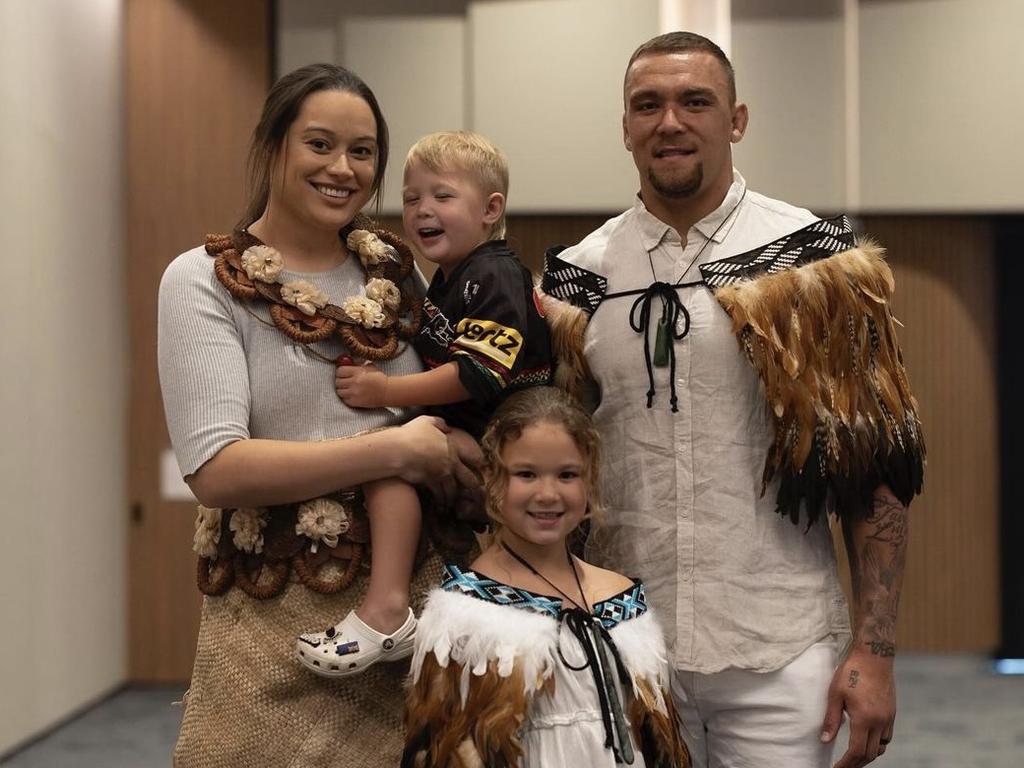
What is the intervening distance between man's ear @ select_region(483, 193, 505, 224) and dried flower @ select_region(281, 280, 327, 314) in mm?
438

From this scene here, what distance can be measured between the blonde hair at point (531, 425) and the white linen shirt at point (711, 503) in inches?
5.1

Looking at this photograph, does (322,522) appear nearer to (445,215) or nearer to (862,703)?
(445,215)

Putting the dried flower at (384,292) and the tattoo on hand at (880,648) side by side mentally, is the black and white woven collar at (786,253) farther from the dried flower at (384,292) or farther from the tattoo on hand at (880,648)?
the tattoo on hand at (880,648)

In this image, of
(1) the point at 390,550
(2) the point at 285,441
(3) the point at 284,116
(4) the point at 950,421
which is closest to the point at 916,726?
(4) the point at 950,421

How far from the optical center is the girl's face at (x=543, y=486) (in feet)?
5.60

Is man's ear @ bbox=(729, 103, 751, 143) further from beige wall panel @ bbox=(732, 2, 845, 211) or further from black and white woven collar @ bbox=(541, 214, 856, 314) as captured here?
beige wall panel @ bbox=(732, 2, 845, 211)

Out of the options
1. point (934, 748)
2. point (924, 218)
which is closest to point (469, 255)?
point (934, 748)

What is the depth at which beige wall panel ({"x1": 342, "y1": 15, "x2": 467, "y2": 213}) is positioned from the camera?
512cm

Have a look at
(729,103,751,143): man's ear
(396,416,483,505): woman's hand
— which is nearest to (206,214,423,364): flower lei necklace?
(396,416,483,505): woman's hand

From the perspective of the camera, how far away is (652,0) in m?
5.05

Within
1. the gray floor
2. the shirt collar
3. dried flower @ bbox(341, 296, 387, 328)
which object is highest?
the shirt collar

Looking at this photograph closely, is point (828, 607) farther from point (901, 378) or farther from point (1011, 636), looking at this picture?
point (1011, 636)

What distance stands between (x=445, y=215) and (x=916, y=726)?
10.5ft

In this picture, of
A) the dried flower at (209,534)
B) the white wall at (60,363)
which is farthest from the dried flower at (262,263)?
the white wall at (60,363)
